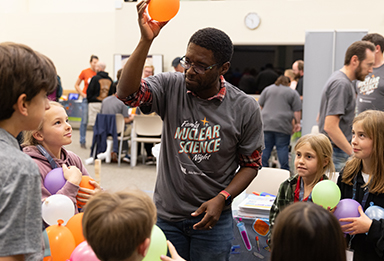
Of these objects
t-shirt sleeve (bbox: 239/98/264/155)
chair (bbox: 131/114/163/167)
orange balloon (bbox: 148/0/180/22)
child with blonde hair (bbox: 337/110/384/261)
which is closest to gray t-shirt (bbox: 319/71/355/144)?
child with blonde hair (bbox: 337/110/384/261)

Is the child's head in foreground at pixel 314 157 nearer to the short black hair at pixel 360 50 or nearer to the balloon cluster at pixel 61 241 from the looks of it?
the short black hair at pixel 360 50

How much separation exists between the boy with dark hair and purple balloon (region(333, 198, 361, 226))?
4.56 ft

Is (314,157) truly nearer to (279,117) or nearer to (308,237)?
(308,237)

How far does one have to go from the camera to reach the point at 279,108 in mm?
5531

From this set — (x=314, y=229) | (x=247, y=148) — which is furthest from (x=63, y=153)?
(x=314, y=229)

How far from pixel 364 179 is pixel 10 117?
1714 mm

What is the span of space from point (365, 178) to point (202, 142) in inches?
37.5

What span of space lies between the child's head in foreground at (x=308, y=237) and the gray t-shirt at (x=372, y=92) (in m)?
2.55

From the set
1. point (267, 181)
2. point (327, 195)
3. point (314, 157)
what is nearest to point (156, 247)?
point (327, 195)

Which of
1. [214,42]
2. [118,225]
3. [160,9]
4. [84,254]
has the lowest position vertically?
[84,254]

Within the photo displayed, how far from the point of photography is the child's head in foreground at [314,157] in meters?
2.32

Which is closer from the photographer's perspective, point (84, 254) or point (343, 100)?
point (84, 254)

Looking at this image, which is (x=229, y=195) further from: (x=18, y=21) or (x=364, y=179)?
(x=18, y=21)

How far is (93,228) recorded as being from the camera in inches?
42.1
